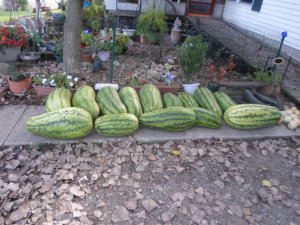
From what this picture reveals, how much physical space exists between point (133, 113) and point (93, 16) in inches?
309

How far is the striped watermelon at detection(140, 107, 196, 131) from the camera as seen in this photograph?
140 inches

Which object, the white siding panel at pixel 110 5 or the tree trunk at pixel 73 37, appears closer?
the tree trunk at pixel 73 37

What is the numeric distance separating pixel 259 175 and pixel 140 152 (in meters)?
1.52

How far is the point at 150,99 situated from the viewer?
3.86 metres

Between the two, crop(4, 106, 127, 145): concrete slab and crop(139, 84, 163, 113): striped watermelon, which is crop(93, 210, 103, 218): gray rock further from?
crop(139, 84, 163, 113): striped watermelon

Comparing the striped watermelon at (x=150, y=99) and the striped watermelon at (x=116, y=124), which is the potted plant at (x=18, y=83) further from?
the striped watermelon at (x=150, y=99)

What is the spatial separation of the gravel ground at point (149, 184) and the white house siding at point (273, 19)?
5.50m

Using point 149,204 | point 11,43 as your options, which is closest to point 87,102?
point 149,204

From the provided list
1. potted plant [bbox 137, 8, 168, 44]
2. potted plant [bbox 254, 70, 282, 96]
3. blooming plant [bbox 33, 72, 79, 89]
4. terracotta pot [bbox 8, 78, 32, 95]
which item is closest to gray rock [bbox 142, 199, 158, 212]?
blooming plant [bbox 33, 72, 79, 89]

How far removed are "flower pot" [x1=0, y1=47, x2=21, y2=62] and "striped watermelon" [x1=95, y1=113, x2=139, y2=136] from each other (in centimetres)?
351

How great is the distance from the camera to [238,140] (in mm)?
3805

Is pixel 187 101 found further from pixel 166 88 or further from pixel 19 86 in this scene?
pixel 19 86

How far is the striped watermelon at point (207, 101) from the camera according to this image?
13.2 ft

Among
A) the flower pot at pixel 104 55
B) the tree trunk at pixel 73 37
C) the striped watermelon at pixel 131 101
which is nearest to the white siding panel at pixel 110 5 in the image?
the flower pot at pixel 104 55
